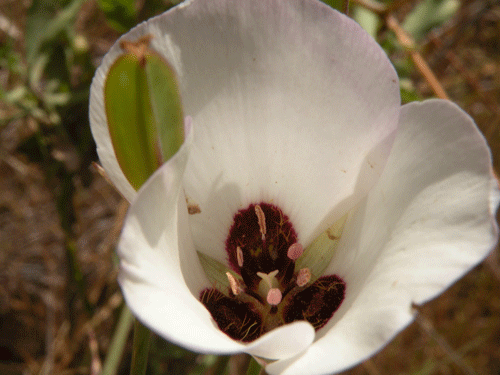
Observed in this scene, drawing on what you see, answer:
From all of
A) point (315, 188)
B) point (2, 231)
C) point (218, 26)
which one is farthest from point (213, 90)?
point (2, 231)

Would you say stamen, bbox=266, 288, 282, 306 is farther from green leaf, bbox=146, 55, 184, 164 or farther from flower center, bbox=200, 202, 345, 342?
green leaf, bbox=146, 55, 184, 164

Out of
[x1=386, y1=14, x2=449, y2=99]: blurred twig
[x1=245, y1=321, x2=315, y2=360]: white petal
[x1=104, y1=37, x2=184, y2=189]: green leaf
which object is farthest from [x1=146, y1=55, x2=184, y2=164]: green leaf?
[x1=386, y1=14, x2=449, y2=99]: blurred twig

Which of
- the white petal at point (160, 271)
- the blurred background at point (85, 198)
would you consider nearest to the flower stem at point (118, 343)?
the blurred background at point (85, 198)

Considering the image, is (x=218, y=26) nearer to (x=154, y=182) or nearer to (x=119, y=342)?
(x=154, y=182)

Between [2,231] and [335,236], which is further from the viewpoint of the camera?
[2,231]

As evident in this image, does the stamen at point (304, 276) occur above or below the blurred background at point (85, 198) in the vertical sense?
above

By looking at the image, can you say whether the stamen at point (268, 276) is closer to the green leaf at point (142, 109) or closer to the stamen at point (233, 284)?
the stamen at point (233, 284)
